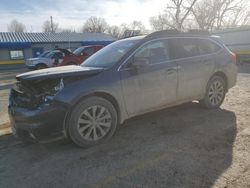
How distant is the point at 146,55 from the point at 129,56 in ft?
1.28

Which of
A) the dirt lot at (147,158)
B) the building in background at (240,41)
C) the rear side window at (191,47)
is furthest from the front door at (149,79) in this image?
the building in background at (240,41)

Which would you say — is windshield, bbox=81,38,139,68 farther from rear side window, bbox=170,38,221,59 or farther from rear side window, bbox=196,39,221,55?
rear side window, bbox=196,39,221,55

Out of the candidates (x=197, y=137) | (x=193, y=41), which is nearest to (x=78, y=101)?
(x=197, y=137)

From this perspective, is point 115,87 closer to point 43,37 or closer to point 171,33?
point 171,33

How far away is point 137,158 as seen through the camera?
3.62 m

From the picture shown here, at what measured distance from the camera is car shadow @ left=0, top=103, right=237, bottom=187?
3094mm

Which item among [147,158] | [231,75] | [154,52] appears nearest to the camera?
[147,158]

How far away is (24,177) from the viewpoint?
3.28 metres

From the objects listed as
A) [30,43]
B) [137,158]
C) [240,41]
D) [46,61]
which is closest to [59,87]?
[137,158]

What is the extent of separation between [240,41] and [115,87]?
17.6 metres

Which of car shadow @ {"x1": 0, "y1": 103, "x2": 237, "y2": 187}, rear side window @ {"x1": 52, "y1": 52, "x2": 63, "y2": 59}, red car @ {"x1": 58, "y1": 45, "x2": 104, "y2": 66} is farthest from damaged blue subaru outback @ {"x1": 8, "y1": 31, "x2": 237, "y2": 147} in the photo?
rear side window @ {"x1": 52, "y1": 52, "x2": 63, "y2": 59}

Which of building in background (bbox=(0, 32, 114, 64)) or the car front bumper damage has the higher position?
building in background (bbox=(0, 32, 114, 64))

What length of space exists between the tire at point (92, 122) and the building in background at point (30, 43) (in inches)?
1022

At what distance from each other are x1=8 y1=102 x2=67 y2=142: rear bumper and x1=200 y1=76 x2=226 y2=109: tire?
10.8 ft
